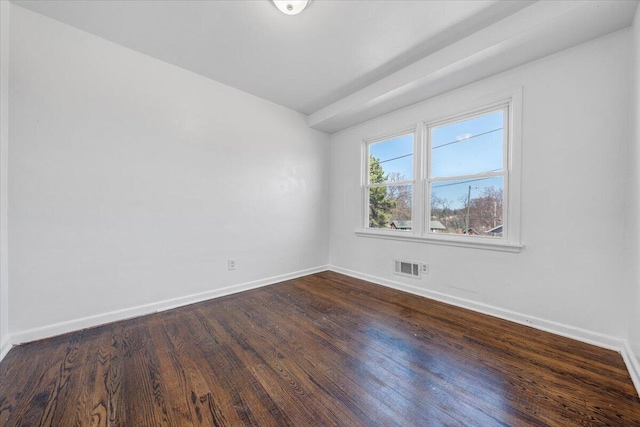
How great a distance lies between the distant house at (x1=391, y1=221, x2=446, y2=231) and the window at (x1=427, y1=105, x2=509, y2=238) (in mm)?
11

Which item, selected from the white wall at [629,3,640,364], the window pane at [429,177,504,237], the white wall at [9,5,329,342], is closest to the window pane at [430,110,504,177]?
the window pane at [429,177,504,237]

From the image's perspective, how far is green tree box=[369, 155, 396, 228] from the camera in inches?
139

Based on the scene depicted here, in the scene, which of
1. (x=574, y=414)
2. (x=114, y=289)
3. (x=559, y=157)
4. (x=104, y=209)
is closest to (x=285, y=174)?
(x=104, y=209)

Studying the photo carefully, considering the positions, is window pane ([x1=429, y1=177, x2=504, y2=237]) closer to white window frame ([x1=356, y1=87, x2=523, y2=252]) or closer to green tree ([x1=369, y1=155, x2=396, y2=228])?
white window frame ([x1=356, y1=87, x2=523, y2=252])

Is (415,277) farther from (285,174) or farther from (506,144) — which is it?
(285,174)

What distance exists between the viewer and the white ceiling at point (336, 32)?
5.94ft

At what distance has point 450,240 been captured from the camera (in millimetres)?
2740

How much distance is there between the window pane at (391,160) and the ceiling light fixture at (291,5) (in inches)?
80.0

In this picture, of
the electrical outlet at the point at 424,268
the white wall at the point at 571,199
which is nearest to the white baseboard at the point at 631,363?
the white wall at the point at 571,199

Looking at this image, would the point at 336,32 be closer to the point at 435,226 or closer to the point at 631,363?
the point at 435,226

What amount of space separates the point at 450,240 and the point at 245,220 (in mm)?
2518

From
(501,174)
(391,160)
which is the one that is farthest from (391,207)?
(501,174)

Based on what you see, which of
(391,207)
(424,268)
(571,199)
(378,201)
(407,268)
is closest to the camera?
(571,199)

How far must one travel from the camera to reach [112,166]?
2.23m
